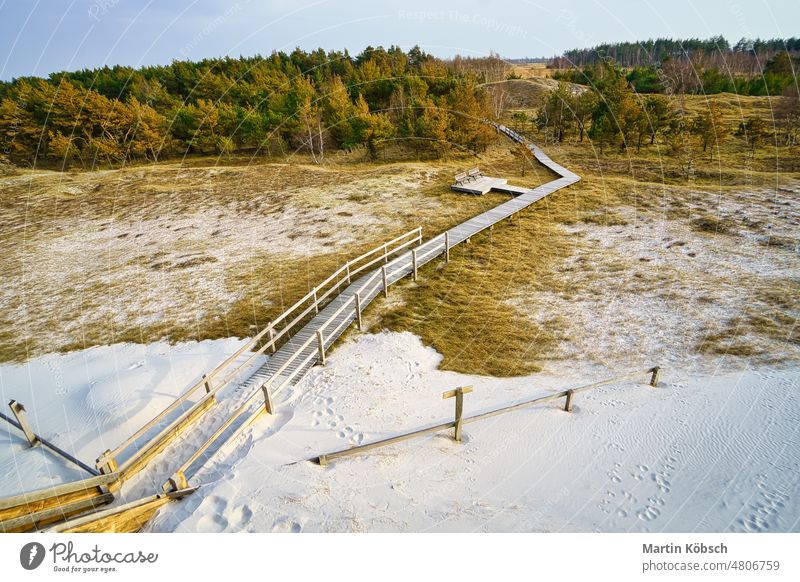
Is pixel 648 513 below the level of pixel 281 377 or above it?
below

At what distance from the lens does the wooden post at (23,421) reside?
784cm

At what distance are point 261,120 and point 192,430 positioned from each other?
36.4 meters

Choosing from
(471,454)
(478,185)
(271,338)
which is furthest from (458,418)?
(478,185)

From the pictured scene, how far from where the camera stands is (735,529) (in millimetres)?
6188

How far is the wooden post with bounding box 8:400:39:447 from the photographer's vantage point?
784 centimetres

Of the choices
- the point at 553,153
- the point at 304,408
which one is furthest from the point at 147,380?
the point at 553,153

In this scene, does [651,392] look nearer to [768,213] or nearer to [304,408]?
[304,408]

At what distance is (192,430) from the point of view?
874cm

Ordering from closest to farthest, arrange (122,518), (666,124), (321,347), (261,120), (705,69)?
(122,518)
(321,347)
(666,124)
(261,120)
(705,69)

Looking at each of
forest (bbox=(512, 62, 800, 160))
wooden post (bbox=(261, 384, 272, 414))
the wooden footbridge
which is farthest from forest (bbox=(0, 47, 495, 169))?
wooden post (bbox=(261, 384, 272, 414))

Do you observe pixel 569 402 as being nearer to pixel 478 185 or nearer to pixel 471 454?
pixel 471 454

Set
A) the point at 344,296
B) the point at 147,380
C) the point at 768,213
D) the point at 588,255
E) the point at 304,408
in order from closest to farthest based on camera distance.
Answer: the point at 304,408 → the point at 147,380 → the point at 344,296 → the point at 588,255 → the point at 768,213

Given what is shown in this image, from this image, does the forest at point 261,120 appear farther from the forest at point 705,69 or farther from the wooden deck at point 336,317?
the wooden deck at point 336,317

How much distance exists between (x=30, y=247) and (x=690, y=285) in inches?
1223
